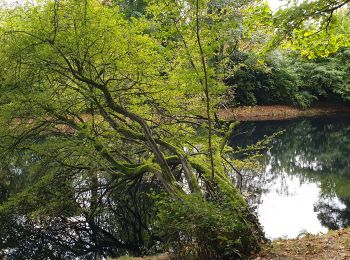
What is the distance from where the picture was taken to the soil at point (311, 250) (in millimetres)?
5352

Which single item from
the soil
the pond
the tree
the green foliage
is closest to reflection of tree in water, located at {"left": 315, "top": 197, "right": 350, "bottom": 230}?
the pond

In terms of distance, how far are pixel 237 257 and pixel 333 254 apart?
129 centimetres

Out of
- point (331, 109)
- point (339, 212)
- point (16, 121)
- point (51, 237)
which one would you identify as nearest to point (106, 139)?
point (16, 121)

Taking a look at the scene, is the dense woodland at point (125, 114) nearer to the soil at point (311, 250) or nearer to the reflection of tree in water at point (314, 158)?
the soil at point (311, 250)

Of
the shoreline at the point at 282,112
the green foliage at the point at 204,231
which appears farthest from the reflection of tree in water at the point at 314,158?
the green foliage at the point at 204,231

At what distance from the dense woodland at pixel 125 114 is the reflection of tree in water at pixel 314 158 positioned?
3.05 metres

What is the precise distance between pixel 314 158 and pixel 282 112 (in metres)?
12.5

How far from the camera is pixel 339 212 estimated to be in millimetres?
10789

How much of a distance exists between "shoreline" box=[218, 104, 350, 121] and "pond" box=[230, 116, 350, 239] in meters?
3.38

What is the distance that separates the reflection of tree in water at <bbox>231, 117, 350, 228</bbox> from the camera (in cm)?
1164

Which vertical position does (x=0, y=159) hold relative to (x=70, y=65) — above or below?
below

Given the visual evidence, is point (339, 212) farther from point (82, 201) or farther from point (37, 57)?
point (37, 57)

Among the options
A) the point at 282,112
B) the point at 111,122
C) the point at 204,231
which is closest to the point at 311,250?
the point at 204,231

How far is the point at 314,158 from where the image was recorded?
1836cm
